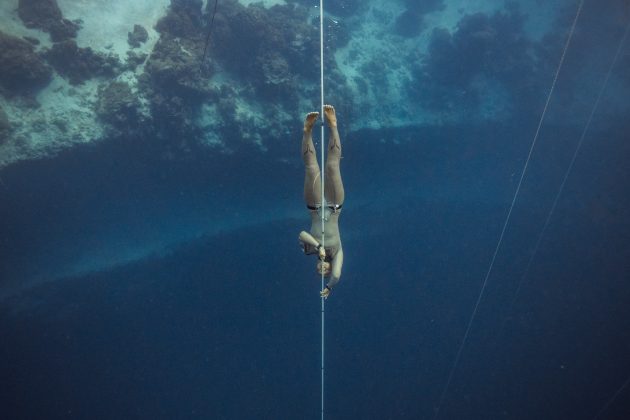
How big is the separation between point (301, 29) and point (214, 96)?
501cm

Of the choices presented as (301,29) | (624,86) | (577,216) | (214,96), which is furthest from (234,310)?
(624,86)

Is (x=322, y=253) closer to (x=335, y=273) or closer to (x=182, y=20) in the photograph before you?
(x=335, y=273)

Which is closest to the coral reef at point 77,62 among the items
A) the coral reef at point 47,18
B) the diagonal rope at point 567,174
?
the coral reef at point 47,18

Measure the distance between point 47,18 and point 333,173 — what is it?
47.4 feet

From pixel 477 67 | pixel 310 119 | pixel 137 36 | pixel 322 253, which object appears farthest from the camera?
pixel 477 67

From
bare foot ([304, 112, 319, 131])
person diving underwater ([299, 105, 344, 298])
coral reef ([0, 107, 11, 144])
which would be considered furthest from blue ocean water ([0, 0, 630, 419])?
bare foot ([304, 112, 319, 131])

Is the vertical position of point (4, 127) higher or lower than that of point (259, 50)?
lower

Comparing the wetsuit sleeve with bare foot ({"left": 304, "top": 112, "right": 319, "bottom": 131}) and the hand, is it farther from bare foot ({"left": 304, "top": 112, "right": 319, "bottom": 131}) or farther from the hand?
bare foot ({"left": 304, "top": 112, "right": 319, "bottom": 131})

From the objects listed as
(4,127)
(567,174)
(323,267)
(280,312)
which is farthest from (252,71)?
(567,174)

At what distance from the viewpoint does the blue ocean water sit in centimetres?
1203

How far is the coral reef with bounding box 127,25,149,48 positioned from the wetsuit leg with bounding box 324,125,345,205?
12513 millimetres

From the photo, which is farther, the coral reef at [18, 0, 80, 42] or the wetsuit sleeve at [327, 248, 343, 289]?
the coral reef at [18, 0, 80, 42]

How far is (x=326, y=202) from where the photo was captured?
554 centimetres

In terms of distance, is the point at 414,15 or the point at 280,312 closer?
the point at 280,312
